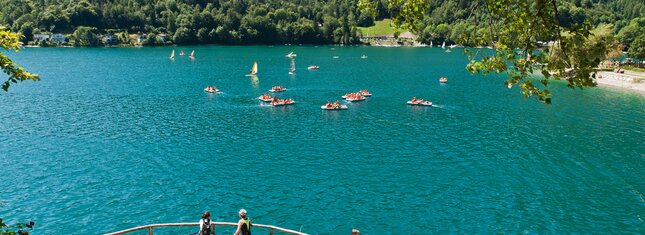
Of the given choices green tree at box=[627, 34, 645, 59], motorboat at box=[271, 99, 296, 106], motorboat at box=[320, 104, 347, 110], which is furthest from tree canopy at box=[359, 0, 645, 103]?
green tree at box=[627, 34, 645, 59]

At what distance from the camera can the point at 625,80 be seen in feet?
358

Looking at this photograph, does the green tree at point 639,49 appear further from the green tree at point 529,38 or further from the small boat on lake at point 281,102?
the green tree at point 529,38

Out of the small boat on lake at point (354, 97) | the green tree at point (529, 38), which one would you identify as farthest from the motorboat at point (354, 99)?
the green tree at point (529, 38)

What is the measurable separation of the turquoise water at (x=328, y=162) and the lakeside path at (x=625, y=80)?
922 centimetres

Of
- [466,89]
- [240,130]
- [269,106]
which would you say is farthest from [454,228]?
[466,89]

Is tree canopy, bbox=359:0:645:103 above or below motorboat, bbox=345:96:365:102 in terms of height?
above

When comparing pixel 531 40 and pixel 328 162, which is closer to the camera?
pixel 531 40

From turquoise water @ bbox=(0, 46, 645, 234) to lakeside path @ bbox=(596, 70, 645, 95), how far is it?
922 cm

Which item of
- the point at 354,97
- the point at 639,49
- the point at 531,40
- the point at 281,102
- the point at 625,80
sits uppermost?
the point at 531,40

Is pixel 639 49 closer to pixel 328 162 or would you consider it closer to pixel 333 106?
pixel 333 106

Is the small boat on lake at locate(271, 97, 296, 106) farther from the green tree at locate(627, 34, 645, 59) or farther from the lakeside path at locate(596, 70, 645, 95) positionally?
the green tree at locate(627, 34, 645, 59)

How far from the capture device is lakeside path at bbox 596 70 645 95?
104m

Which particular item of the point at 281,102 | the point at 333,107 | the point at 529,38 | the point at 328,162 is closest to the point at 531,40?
the point at 529,38

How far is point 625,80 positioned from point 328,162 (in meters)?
89.3
